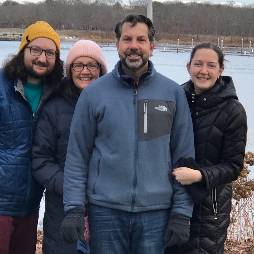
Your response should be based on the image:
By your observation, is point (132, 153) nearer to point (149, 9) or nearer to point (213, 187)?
point (213, 187)

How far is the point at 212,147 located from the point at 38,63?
1144 mm

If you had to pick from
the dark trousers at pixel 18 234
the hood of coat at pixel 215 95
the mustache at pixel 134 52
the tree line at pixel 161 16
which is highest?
the tree line at pixel 161 16

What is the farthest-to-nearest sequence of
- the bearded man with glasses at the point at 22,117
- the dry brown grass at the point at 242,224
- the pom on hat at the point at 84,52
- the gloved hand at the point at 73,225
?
the dry brown grass at the point at 242,224
the pom on hat at the point at 84,52
the bearded man with glasses at the point at 22,117
the gloved hand at the point at 73,225

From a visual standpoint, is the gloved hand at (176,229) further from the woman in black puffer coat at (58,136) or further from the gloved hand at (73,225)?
the woman in black puffer coat at (58,136)

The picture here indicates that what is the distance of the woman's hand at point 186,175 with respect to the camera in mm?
1671

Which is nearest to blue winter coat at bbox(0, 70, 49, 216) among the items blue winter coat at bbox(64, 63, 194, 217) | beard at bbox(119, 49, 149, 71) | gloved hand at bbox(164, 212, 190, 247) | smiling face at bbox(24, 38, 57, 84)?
smiling face at bbox(24, 38, 57, 84)

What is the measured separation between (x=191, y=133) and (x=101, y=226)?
0.66 meters

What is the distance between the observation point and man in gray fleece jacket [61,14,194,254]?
5.49 ft

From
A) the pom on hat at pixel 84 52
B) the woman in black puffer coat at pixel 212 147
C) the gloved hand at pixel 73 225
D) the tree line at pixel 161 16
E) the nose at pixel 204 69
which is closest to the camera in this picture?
the gloved hand at pixel 73 225

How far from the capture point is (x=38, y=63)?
207 cm

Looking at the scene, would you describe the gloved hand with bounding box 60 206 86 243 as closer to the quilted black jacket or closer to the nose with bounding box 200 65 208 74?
the quilted black jacket

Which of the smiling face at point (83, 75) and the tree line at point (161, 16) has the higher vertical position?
the tree line at point (161, 16)

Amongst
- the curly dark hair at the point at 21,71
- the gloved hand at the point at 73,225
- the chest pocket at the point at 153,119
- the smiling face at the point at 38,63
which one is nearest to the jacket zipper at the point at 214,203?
the chest pocket at the point at 153,119

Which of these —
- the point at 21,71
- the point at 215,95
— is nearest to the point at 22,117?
the point at 21,71
